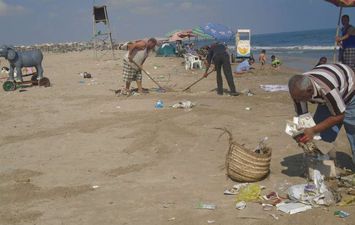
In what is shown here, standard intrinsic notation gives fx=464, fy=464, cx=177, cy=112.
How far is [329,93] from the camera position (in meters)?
4.46

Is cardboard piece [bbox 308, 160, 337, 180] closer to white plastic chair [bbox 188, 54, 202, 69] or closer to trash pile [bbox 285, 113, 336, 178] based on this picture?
trash pile [bbox 285, 113, 336, 178]

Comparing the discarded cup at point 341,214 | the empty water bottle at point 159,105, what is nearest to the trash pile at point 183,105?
the empty water bottle at point 159,105

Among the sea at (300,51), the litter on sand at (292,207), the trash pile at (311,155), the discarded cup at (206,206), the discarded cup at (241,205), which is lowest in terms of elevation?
the sea at (300,51)

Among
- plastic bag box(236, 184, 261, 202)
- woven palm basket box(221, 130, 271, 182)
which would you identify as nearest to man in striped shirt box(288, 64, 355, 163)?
woven palm basket box(221, 130, 271, 182)

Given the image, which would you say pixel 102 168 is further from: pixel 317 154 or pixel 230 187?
pixel 317 154

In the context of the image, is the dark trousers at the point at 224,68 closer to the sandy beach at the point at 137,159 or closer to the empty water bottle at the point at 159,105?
the sandy beach at the point at 137,159

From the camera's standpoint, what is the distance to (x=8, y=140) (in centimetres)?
809

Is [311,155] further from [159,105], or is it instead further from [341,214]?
[159,105]

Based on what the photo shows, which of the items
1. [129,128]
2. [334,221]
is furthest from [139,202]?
[129,128]

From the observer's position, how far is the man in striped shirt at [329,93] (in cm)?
447

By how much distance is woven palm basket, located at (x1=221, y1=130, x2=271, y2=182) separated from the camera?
5.07 metres

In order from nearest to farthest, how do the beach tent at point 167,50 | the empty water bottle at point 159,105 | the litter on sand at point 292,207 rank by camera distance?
the litter on sand at point 292,207, the empty water bottle at point 159,105, the beach tent at point 167,50

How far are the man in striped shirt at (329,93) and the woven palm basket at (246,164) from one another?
0.58m

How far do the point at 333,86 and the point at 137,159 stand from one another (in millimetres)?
3015
